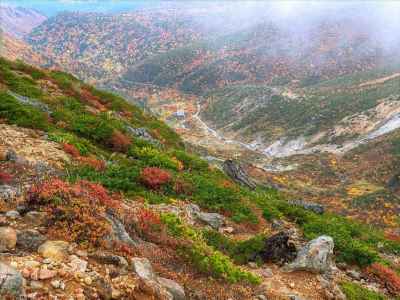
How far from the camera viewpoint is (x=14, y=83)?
23.1 meters

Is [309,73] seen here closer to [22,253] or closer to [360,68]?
[360,68]

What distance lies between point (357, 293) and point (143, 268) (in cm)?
727

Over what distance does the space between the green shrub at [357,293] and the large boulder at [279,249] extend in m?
1.71

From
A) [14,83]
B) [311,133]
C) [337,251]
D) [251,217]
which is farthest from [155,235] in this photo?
[311,133]

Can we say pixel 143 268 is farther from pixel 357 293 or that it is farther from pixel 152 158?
pixel 152 158

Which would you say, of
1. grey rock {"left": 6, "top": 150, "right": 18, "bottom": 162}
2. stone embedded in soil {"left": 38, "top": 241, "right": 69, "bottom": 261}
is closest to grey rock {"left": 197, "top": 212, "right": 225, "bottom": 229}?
grey rock {"left": 6, "top": 150, "right": 18, "bottom": 162}

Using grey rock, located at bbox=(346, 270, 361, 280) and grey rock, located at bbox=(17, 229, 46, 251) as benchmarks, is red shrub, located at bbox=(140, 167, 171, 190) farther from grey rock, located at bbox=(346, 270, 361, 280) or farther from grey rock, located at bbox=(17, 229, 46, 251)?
grey rock, located at bbox=(17, 229, 46, 251)

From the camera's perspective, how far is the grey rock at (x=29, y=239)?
6.87 meters

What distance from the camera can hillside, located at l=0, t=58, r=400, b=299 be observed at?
6875 mm

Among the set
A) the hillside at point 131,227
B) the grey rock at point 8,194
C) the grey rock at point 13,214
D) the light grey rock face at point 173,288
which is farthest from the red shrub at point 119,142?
the light grey rock face at point 173,288

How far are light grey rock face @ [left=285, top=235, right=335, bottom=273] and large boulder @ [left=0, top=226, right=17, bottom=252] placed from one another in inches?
315

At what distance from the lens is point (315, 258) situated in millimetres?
12062

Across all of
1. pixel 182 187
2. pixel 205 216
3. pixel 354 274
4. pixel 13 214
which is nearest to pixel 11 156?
pixel 13 214

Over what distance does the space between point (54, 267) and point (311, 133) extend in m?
93.6
